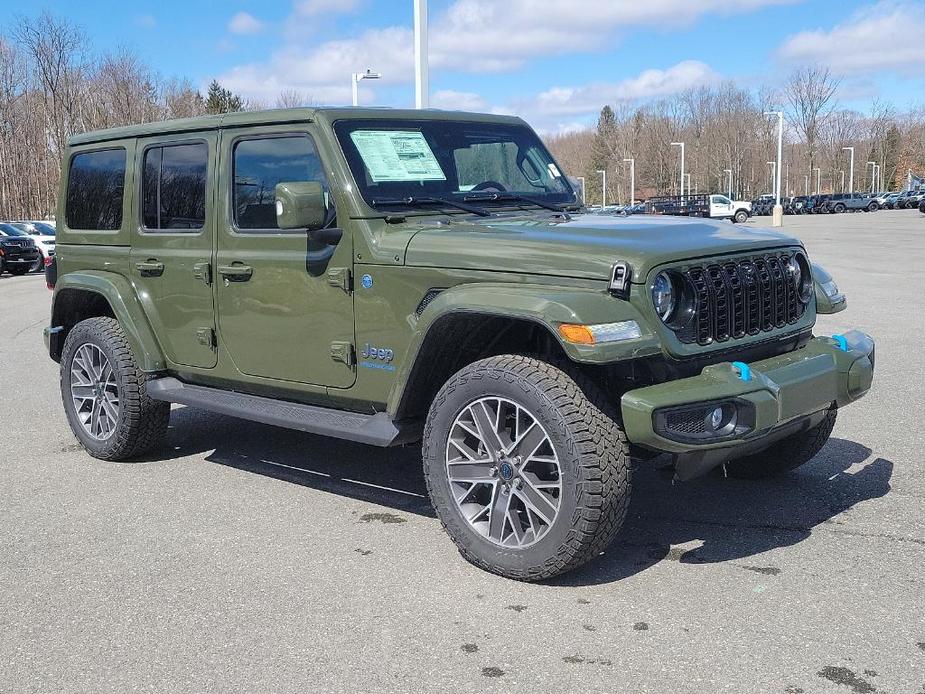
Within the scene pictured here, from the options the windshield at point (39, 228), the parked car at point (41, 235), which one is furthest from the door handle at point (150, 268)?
the windshield at point (39, 228)

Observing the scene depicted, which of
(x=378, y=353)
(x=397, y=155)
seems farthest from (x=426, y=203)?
(x=378, y=353)

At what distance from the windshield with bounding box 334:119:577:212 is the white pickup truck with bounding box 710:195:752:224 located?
180 ft

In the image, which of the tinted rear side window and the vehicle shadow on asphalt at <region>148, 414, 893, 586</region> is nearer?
the vehicle shadow on asphalt at <region>148, 414, 893, 586</region>

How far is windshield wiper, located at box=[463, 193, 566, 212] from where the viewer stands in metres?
5.07

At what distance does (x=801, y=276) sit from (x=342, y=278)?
7.26 ft

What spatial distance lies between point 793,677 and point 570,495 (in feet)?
3.40

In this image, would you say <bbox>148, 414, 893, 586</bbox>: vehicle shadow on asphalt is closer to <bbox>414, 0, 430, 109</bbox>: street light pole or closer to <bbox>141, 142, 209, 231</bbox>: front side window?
<bbox>141, 142, 209, 231</bbox>: front side window

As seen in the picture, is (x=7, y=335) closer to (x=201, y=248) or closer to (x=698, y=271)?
(x=201, y=248)

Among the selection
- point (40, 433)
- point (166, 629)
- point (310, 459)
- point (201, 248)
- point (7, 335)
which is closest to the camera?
point (166, 629)

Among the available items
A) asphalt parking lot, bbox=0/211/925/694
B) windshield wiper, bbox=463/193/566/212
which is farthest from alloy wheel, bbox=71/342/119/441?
windshield wiper, bbox=463/193/566/212

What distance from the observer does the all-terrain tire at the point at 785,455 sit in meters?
4.99

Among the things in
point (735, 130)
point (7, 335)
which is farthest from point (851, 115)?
point (7, 335)

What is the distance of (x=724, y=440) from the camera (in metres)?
3.75

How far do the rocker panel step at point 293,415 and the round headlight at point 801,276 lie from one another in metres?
1.93
